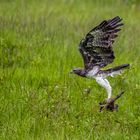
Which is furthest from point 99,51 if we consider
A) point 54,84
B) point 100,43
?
point 54,84

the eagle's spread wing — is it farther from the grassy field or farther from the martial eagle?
the grassy field

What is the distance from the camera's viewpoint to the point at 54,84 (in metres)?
7.77

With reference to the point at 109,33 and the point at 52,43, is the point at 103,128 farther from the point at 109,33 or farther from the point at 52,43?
the point at 52,43

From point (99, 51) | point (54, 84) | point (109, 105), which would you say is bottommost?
point (54, 84)

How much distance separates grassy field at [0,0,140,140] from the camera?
6523 mm

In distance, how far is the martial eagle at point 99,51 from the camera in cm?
593

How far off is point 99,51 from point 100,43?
0.10m

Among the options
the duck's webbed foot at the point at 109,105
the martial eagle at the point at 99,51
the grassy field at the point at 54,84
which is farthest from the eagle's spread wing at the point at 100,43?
the grassy field at the point at 54,84

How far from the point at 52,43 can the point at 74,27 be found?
148 cm

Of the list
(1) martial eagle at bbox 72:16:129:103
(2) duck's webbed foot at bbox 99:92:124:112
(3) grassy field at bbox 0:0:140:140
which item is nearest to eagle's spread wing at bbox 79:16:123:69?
(1) martial eagle at bbox 72:16:129:103

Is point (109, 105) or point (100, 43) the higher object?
point (100, 43)

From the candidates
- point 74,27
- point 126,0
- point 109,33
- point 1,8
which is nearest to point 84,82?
point 109,33

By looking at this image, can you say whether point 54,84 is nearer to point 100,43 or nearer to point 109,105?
point 109,105

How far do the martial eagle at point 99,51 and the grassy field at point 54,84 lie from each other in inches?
26.9
